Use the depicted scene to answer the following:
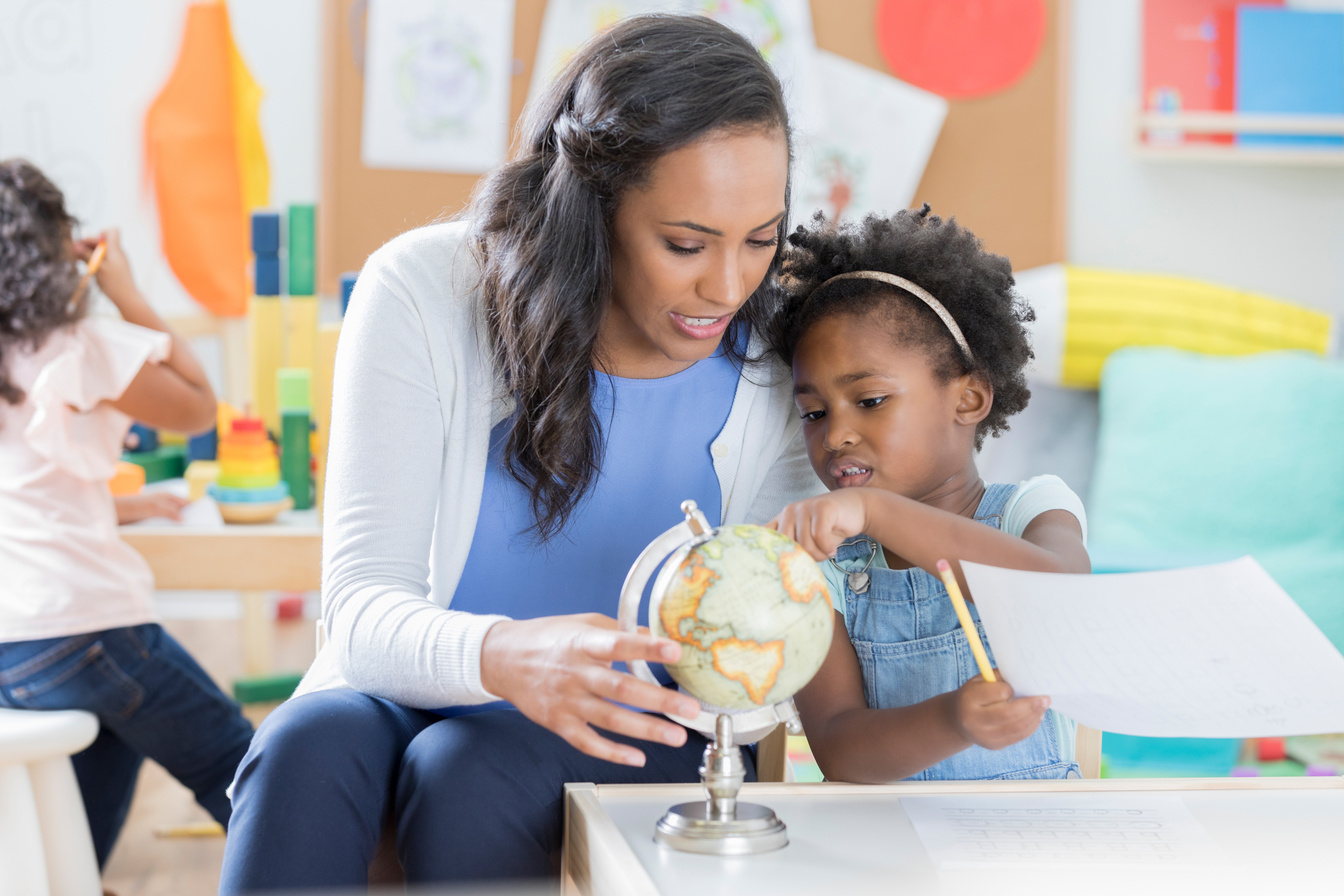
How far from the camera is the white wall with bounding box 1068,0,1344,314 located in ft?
9.62

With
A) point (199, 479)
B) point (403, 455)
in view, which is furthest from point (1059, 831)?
point (199, 479)

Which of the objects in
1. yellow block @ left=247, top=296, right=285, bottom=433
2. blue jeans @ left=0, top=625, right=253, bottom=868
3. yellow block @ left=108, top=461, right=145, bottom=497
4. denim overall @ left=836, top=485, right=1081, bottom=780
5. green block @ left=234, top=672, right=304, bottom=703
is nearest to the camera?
denim overall @ left=836, top=485, right=1081, bottom=780

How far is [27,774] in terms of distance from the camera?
152 centimetres

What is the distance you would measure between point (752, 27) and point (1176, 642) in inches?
93.5

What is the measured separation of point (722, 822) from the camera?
0.78 metres

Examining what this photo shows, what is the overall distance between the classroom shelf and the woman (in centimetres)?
194

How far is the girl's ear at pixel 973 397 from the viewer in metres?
1.21

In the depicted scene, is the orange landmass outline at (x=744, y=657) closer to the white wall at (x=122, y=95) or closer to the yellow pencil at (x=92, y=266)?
the yellow pencil at (x=92, y=266)

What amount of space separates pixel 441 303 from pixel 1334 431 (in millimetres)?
1941

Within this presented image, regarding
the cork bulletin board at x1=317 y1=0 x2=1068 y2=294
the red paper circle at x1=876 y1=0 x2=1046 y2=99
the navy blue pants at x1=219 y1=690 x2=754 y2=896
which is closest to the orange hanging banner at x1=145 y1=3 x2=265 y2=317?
the cork bulletin board at x1=317 y1=0 x2=1068 y2=294

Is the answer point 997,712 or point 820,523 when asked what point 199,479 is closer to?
point 820,523

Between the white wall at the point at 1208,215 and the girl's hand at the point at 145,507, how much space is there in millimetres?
2146

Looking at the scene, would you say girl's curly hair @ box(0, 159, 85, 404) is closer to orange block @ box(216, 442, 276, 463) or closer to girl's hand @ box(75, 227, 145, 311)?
girl's hand @ box(75, 227, 145, 311)

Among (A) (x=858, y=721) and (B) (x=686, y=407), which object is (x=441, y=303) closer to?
(B) (x=686, y=407)
